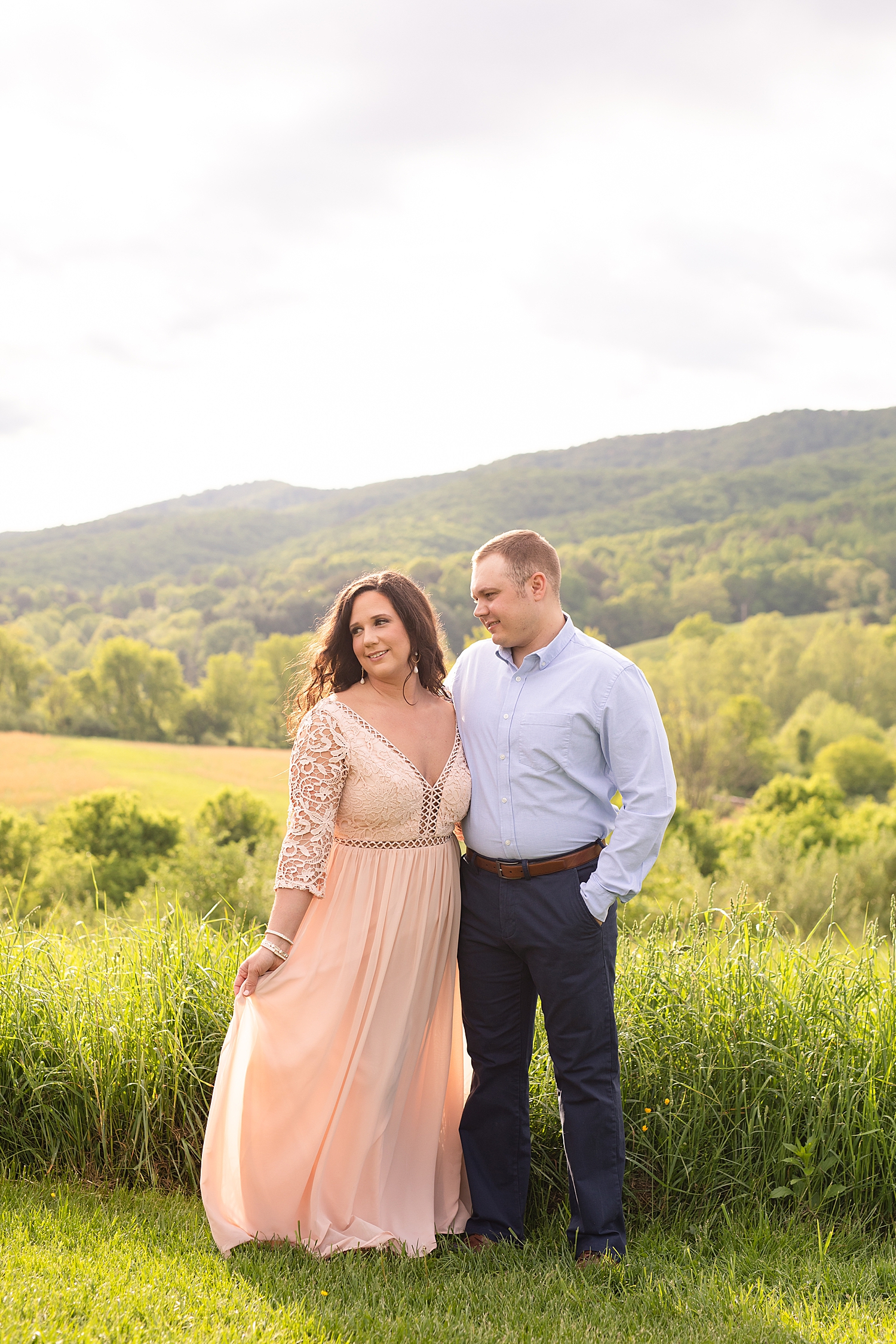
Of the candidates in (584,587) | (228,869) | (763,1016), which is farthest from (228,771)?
(763,1016)

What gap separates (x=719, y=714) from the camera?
167 ft

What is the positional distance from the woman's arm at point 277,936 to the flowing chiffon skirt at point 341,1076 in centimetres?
4

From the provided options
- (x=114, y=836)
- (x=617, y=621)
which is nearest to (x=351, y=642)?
(x=114, y=836)

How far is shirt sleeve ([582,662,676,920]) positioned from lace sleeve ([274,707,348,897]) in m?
0.77

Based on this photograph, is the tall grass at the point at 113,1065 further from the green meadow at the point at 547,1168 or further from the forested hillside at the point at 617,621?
the forested hillside at the point at 617,621

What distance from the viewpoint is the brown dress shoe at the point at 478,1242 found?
2859 millimetres

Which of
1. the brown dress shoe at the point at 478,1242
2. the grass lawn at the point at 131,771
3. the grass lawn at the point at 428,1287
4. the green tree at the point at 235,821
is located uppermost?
the grass lawn at the point at 428,1287

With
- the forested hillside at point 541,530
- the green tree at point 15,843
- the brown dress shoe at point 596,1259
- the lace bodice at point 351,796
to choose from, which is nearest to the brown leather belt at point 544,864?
the lace bodice at point 351,796

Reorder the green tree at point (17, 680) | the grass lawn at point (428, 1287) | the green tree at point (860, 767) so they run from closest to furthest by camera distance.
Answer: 1. the grass lawn at point (428, 1287)
2. the green tree at point (860, 767)
3. the green tree at point (17, 680)

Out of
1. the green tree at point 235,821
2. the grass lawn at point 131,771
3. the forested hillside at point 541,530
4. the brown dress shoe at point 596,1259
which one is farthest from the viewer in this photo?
the forested hillside at point 541,530

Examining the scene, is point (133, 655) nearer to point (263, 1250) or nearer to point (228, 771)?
point (228, 771)

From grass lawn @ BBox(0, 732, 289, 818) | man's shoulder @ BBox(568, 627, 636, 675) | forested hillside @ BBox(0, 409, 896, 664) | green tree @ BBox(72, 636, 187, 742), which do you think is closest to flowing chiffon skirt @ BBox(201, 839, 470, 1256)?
man's shoulder @ BBox(568, 627, 636, 675)

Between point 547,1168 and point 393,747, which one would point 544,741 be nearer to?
point 393,747

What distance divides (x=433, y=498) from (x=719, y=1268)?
385 ft
